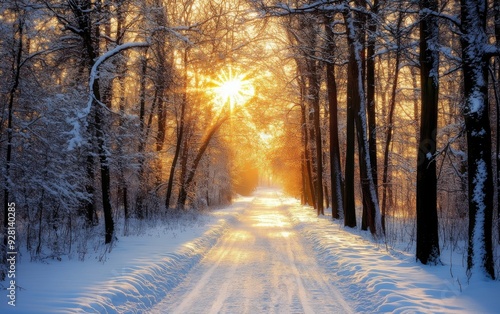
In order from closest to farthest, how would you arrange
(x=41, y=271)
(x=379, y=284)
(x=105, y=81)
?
(x=379, y=284), (x=41, y=271), (x=105, y=81)

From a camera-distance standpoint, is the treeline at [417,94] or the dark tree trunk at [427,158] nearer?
the treeline at [417,94]

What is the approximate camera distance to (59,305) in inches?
219

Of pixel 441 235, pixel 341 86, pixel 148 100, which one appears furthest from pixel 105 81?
pixel 441 235

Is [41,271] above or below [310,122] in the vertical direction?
below

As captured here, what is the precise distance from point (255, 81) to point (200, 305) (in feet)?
68.0

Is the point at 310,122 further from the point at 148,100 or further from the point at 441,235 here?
the point at 441,235

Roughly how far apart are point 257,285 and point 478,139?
550 cm

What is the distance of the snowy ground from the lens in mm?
6004

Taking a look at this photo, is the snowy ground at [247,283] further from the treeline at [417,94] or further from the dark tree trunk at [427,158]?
the treeline at [417,94]

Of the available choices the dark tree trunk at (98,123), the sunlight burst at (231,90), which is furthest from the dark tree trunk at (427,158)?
the sunlight burst at (231,90)

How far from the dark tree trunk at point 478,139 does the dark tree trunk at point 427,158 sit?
1.29 meters

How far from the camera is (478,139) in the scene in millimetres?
7277

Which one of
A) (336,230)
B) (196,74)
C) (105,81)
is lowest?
(336,230)

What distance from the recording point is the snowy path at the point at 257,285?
6363 millimetres
